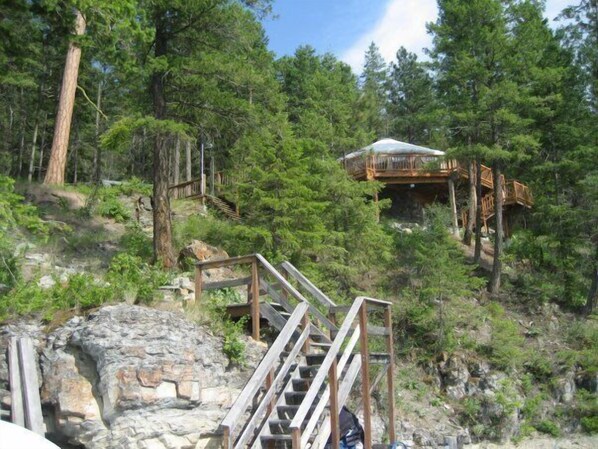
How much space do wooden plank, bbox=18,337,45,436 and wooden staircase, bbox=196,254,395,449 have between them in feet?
6.91

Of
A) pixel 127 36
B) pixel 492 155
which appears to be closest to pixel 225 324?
pixel 127 36

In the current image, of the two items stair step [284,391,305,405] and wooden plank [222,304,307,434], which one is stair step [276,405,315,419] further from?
wooden plank [222,304,307,434]

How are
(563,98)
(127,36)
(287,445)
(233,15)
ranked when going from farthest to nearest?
(563,98) → (233,15) → (127,36) → (287,445)


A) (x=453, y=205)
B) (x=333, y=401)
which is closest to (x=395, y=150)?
(x=453, y=205)

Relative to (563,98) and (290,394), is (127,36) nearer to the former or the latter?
(290,394)

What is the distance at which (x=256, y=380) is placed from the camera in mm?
7160

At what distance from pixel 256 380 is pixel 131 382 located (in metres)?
1.49

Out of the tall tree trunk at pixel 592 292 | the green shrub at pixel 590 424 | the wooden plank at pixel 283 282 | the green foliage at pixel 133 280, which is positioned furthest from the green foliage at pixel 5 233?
the tall tree trunk at pixel 592 292

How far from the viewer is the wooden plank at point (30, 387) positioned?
277 inches

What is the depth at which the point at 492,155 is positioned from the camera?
69.2 ft

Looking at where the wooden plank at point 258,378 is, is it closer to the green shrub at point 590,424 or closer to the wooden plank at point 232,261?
the wooden plank at point 232,261

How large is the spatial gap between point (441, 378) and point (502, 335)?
2134 mm

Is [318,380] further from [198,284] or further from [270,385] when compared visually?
[198,284]

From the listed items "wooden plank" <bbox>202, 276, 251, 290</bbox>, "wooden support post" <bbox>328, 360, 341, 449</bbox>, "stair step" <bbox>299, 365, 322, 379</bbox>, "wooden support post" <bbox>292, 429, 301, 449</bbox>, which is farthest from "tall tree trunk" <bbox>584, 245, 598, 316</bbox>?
"wooden support post" <bbox>292, 429, 301, 449</bbox>
